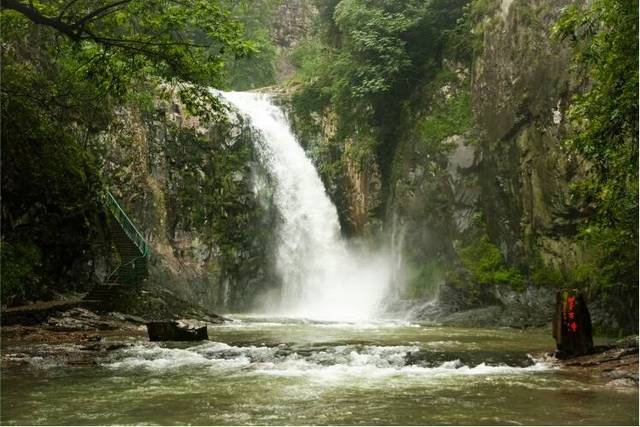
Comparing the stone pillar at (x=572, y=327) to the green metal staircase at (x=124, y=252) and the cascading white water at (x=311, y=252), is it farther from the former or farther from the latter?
the cascading white water at (x=311, y=252)

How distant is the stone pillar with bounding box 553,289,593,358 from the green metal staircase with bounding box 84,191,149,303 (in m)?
12.3

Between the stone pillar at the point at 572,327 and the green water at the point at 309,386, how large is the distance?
711 millimetres

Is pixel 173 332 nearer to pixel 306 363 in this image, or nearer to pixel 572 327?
pixel 306 363

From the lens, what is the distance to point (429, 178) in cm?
2430

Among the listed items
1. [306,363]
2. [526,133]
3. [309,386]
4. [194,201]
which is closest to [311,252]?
[194,201]

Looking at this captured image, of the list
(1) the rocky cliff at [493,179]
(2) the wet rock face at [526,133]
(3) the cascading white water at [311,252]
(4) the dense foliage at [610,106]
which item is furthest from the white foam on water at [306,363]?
(3) the cascading white water at [311,252]

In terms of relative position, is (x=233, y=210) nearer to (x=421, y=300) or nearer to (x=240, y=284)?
(x=240, y=284)

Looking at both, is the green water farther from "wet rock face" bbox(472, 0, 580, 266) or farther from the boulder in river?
"wet rock face" bbox(472, 0, 580, 266)

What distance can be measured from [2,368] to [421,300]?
15762 mm

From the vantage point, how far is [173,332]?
46.3 feet

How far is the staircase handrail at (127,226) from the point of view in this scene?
68.7 ft

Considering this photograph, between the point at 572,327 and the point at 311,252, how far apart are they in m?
17.6

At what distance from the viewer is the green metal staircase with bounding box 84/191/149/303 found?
19.0 m

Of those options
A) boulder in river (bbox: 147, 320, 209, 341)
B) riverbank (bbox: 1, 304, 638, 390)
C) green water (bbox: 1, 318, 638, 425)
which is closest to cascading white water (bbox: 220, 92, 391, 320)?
riverbank (bbox: 1, 304, 638, 390)
